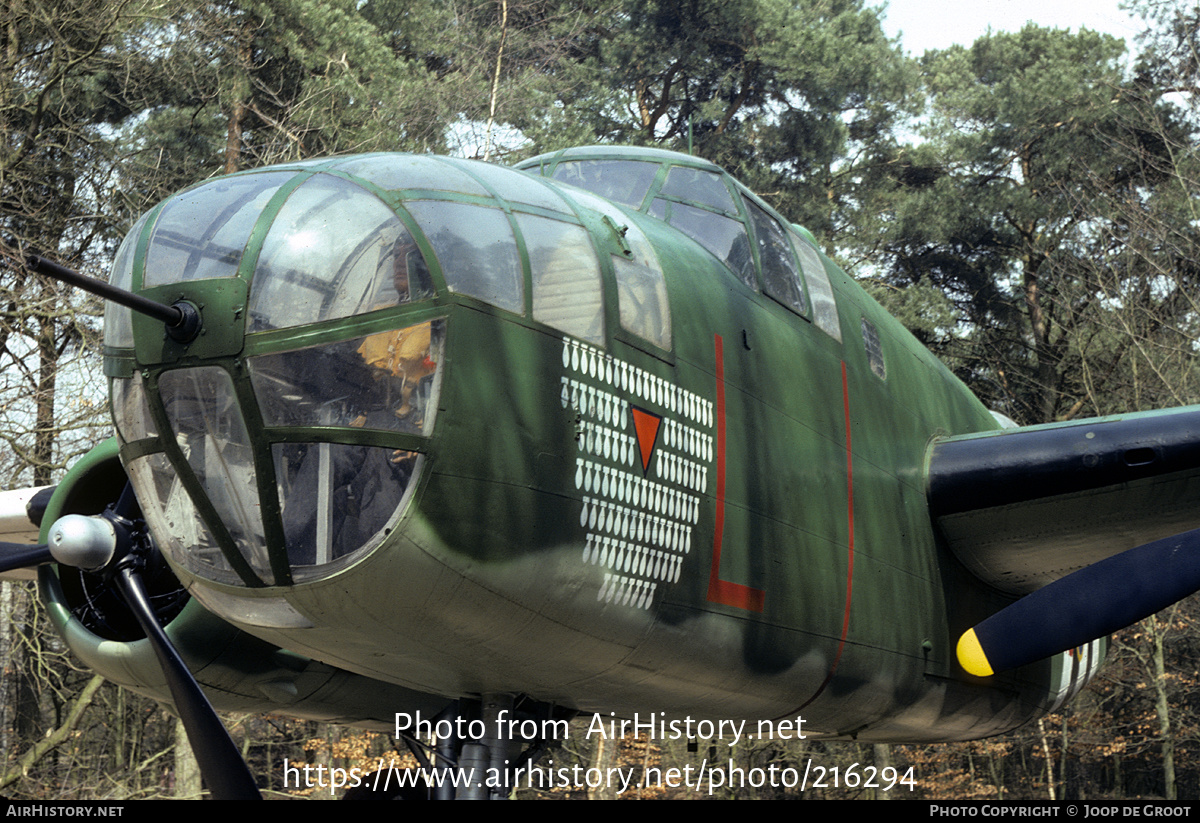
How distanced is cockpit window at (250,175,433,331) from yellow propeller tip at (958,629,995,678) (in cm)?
373

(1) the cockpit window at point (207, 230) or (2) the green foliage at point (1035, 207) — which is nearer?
(1) the cockpit window at point (207, 230)

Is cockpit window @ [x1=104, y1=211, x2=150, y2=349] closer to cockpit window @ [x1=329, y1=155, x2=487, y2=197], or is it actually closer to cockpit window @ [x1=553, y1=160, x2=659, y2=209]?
cockpit window @ [x1=329, y1=155, x2=487, y2=197]

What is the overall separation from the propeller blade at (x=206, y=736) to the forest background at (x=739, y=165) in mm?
11275

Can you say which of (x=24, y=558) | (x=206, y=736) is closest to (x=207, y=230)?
(x=206, y=736)

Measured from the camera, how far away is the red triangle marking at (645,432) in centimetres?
444

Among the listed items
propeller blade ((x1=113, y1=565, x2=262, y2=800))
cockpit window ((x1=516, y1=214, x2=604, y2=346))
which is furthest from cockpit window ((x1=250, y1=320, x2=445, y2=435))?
propeller blade ((x1=113, y1=565, x2=262, y2=800))

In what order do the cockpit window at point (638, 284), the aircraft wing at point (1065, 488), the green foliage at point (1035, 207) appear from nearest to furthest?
the cockpit window at point (638, 284)
the aircraft wing at point (1065, 488)
the green foliage at point (1035, 207)

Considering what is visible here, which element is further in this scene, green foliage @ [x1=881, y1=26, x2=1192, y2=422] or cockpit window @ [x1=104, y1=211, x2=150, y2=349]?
green foliage @ [x1=881, y1=26, x2=1192, y2=422]

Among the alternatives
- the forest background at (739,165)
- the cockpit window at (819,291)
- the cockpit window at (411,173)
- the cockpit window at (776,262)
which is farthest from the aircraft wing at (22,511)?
the forest background at (739,165)

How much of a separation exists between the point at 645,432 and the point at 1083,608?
9.87 feet

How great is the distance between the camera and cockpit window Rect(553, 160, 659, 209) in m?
5.99

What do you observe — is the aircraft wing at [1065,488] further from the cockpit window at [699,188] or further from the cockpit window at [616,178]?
the cockpit window at [616,178]

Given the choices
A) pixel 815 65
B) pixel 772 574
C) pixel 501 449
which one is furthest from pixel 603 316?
pixel 815 65

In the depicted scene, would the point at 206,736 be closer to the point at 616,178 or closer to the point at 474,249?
the point at 474,249
